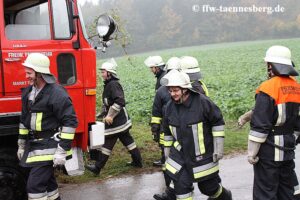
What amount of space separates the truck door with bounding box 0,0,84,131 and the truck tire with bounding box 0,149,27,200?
0.58m

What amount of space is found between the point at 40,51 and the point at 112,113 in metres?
2.36

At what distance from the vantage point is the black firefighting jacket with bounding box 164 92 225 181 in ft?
14.8

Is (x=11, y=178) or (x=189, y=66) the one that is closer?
(x=11, y=178)

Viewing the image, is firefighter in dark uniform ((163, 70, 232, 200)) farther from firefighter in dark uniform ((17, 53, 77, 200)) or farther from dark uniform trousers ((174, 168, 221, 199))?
firefighter in dark uniform ((17, 53, 77, 200))

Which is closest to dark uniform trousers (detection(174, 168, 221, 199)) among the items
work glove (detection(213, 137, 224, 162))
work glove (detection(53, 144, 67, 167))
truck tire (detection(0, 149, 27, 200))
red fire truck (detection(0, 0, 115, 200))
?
work glove (detection(213, 137, 224, 162))

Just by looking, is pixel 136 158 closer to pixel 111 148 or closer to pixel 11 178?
pixel 111 148

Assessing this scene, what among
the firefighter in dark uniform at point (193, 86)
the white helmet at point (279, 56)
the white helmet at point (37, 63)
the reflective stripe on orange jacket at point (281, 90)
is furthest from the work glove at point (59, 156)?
the white helmet at point (279, 56)

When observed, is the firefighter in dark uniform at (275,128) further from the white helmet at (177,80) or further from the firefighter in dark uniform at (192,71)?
the firefighter in dark uniform at (192,71)

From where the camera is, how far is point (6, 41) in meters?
4.89

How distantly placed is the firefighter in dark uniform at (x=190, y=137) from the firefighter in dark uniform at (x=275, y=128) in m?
0.44

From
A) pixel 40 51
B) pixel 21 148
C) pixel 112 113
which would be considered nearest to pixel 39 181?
pixel 21 148

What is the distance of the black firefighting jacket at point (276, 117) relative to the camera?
13.8 ft

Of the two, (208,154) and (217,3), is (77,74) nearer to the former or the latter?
(208,154)

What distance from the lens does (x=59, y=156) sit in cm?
450
